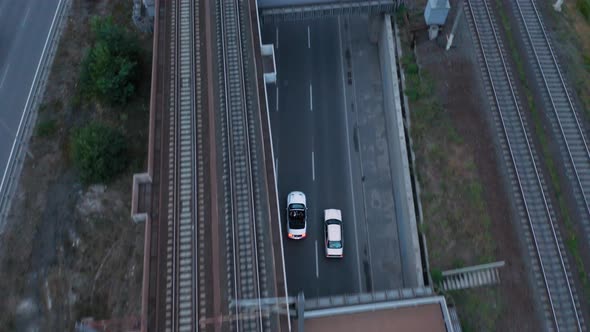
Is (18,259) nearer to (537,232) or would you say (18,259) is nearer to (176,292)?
(176,292)

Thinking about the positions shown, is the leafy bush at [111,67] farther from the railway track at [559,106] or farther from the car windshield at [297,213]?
the railway track at [559,106]

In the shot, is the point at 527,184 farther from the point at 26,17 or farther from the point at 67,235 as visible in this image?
the point at 26,17

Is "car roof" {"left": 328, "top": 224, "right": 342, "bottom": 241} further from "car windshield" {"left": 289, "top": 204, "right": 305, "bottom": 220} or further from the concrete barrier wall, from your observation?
the concrete barrier wall

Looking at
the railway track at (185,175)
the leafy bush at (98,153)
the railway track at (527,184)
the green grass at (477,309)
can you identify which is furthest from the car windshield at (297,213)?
the railway track at (527,184)

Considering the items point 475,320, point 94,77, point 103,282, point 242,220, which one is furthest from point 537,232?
point 94,77

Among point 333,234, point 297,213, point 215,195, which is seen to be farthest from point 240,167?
point 333,234

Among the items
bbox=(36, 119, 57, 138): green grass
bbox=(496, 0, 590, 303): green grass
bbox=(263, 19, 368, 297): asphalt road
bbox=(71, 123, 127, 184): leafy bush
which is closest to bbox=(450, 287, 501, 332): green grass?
bbox=(496, 0, 590, 303): green grass
